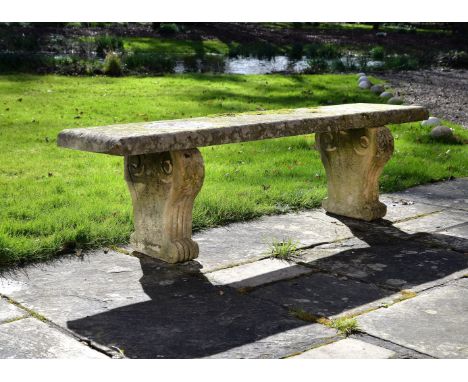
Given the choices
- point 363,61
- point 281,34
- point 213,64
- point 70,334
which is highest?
point 281,34

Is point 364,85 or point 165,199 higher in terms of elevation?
point 364,85

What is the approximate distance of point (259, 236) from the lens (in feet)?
18.6

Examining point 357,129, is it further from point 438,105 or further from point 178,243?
point 438,105

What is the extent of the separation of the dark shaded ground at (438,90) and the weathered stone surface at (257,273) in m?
6.22

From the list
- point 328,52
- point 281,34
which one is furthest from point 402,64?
point 281,34

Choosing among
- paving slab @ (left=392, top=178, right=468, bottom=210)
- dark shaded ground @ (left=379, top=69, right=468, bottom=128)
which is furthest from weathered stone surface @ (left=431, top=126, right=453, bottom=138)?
paving slab @ (left=392, top=178, right=468, bottom=210)

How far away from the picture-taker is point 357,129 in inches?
239

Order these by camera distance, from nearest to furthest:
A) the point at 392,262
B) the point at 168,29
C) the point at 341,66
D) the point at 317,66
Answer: the point at 392,262, the point at 341,66, the point at 317,66, the point at 168,29

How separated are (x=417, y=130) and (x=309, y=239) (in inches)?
178

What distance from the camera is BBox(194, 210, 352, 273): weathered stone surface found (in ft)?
17.0

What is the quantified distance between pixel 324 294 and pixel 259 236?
1.23 meters

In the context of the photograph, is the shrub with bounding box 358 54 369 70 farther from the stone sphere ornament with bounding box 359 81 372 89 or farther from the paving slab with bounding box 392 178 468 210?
the paving slab with bounding box 392 178 468 210

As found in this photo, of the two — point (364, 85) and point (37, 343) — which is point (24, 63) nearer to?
point (364, 85)
